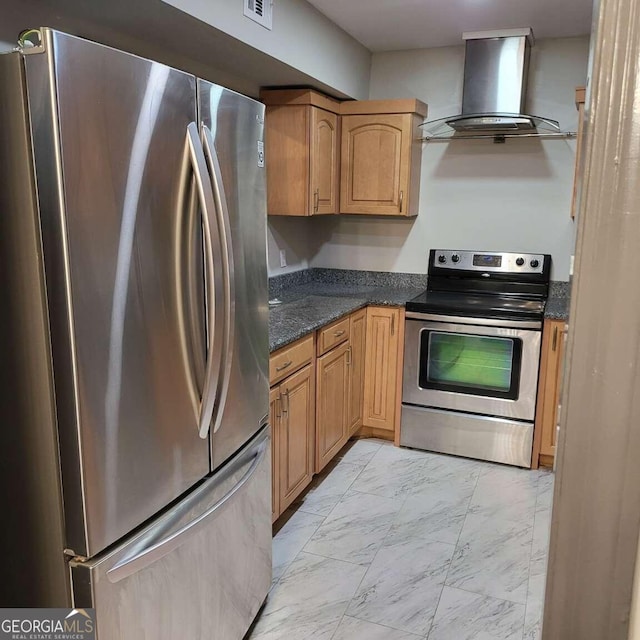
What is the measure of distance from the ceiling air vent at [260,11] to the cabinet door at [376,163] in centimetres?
127

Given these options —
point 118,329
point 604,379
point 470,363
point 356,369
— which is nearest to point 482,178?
point 470,363

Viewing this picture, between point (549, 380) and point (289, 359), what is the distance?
5.04 feet

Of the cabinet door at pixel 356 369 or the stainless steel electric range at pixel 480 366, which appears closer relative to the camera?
the stainless steel electric range at pixel 480 366

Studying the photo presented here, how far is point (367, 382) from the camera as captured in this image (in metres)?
3.64

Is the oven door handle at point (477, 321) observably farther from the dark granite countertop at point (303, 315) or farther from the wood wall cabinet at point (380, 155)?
the wood wall cabinet at point (380, 155)

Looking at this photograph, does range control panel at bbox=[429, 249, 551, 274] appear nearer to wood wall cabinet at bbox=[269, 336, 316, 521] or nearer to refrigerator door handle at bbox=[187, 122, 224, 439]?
wood wall cabinet at bbox=[269, 336, 316, 521]

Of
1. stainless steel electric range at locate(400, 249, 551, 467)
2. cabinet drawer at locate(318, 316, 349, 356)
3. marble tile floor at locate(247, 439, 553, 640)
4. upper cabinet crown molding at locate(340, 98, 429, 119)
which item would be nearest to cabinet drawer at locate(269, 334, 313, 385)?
cabinet drawer at locate(318, 316, 349, 356)

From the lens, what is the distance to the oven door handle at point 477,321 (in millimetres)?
3150

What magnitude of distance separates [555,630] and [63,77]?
119 centimetres

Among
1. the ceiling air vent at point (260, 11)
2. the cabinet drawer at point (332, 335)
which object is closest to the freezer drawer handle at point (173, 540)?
the cabinet drawer at point (332, 335)

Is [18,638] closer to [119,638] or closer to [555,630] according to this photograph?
[119,638]

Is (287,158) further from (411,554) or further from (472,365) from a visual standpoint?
(411,554)

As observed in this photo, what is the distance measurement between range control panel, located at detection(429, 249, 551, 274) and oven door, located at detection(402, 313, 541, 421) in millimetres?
620

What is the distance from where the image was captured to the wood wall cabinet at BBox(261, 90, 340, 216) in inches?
127
